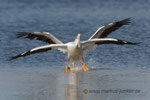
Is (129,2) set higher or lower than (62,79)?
higher

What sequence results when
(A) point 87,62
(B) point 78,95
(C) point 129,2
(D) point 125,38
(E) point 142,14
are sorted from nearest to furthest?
(B) point 78,95
(A) point 87,62
(D) point 125,38
(E) point 142,14
(C) point 129,2

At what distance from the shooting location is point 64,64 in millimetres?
15188

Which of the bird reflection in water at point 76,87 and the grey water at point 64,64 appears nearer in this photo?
the bird reflection in water at point 76,87

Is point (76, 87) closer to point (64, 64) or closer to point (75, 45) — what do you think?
point (75, 45)

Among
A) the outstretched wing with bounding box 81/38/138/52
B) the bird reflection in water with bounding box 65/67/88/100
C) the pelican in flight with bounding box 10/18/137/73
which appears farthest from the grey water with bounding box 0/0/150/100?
the outstretched wing with bounding box 81/38/138/52

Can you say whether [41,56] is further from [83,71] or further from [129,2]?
[129,2]

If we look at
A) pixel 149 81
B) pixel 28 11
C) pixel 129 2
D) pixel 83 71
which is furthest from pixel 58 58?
pixel 129 2

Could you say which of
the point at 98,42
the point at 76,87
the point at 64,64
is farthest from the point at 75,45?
the point at 76,87

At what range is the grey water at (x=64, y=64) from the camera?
10969 millimetres

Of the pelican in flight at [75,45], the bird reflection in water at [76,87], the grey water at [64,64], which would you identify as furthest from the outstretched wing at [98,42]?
the bird reflection in water at [76,87]

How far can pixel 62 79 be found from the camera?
1270 centimetres

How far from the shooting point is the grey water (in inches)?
432

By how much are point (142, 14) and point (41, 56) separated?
47.3ft

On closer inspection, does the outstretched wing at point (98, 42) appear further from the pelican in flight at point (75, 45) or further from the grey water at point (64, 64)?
the grey water at point (64, 64)
